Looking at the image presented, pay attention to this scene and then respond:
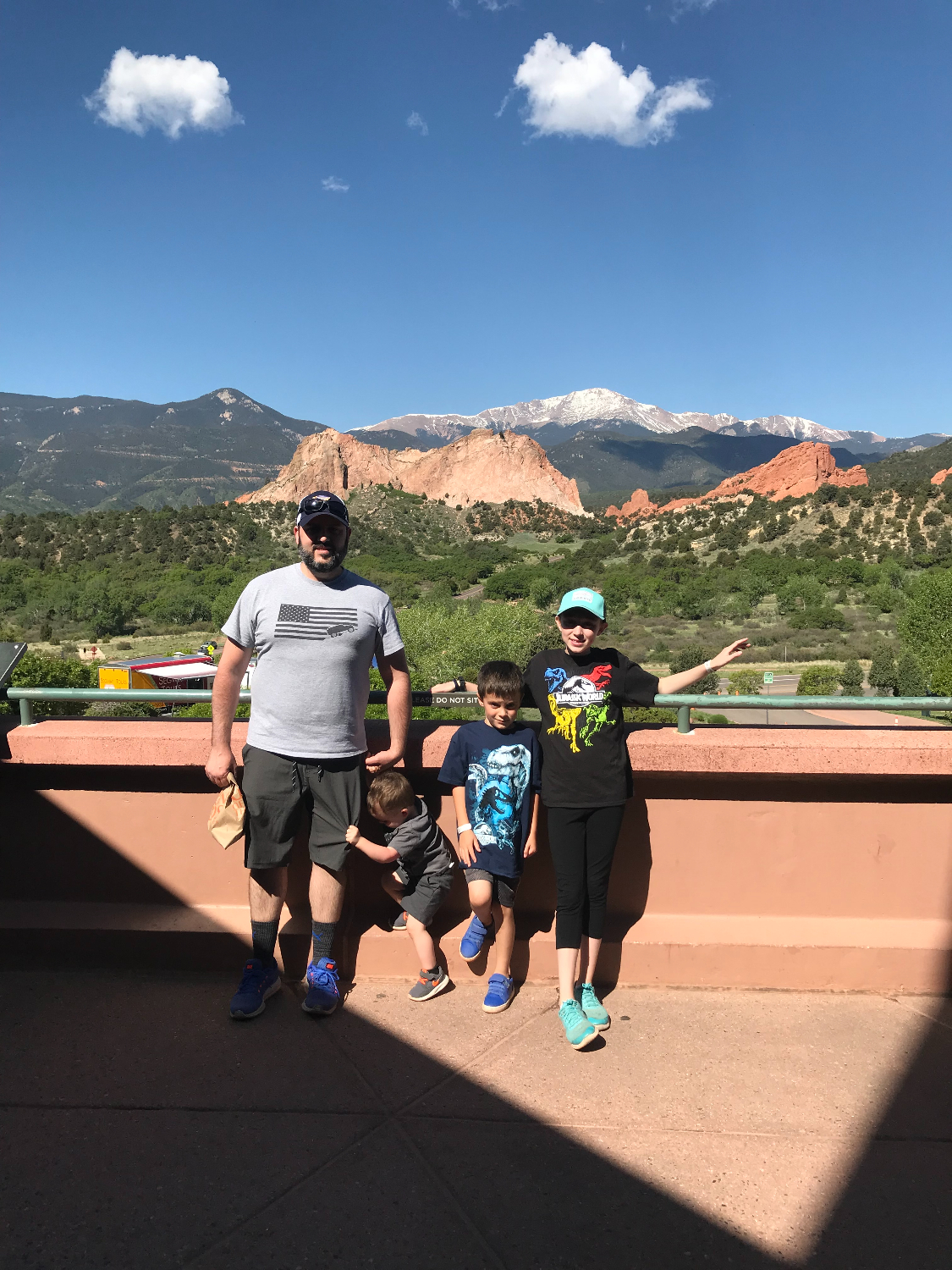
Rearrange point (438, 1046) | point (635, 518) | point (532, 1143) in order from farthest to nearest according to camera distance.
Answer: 1. point (635, 518)
2. point (438, 1046)
3. point (532, 1143)

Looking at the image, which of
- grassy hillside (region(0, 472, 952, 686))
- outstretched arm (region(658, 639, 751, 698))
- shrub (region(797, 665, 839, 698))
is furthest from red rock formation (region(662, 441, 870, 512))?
outstretched arm (region(658, 639, 751, 698))

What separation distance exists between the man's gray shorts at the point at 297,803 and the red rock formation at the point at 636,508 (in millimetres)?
145233

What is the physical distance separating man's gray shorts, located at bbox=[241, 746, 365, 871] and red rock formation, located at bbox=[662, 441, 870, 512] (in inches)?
4878

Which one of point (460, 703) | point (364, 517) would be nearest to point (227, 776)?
point (460, 703)

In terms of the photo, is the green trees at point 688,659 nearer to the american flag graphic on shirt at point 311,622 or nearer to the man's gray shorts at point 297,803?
the man's gray shorts at point 297,803

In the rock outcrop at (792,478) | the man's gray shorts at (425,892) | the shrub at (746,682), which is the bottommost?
the shrub at (746,682)

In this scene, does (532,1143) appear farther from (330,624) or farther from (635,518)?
(635,518)

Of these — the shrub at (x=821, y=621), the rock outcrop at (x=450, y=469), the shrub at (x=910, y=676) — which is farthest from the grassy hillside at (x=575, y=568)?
the rock outcrop at (x=450, y=469)

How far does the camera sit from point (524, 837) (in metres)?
3.12

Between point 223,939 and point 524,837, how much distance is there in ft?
4.33

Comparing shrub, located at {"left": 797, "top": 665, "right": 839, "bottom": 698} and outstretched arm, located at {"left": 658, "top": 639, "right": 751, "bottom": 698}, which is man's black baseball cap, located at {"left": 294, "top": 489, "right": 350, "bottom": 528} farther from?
shrub, located at {"left": 797, "top": 665, "right": 839, "bottom": 698}

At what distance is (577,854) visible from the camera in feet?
9.94

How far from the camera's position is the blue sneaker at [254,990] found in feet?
10.0

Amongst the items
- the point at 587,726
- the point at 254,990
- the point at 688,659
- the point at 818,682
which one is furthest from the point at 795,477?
the point at 254,990
